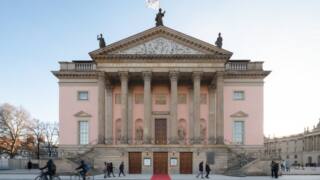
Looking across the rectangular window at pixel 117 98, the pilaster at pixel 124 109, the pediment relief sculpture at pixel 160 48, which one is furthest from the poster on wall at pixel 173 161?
the pediment relief sculpture at pixel 160 48

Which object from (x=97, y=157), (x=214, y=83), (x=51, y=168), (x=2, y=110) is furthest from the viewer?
(x=2, y=110)

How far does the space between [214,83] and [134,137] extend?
482 inches

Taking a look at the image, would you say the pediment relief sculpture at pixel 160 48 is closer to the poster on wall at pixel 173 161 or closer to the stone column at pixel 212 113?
the stone column at pixel 212 113

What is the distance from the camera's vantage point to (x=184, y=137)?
176 feet

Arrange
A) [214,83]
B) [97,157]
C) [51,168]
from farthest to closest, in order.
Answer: [214,83] < [97,157] < [51,168]

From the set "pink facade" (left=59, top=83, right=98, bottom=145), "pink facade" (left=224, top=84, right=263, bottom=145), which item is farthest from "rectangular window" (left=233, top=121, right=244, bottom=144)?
"pink facade" (left=59, top=83, right=98, bottom=145)

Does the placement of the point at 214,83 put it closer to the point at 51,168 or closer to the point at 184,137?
the point at 184,137

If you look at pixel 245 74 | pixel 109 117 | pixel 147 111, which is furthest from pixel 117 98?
pixel 245 74

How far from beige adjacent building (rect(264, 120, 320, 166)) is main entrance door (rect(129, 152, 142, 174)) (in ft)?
231

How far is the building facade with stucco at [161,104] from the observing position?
46.4m

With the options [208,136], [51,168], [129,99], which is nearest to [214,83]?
[208,136]

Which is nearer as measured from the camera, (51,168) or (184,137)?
(51,168)

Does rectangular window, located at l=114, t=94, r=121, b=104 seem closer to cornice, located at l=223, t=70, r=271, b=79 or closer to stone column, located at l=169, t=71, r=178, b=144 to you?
stone column, located at l=169, t=71, r=178, b=144

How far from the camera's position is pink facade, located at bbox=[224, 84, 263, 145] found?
53466mm
